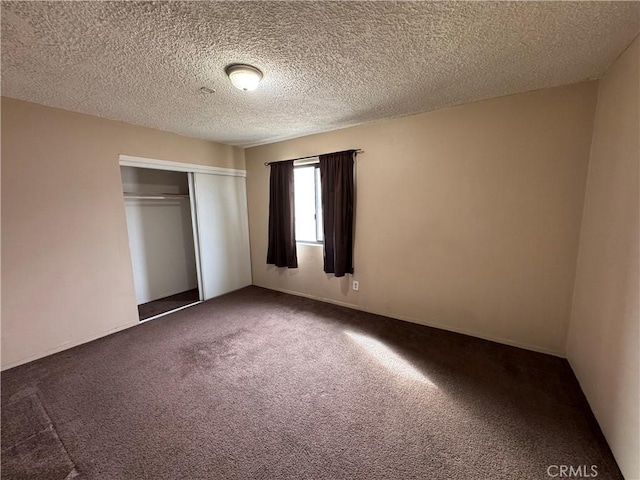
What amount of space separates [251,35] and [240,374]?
241 centimetres

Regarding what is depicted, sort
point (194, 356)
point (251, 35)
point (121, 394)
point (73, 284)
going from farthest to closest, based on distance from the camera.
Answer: point (73, 284), point (194, 356), point (121, 394), point (251, 35)

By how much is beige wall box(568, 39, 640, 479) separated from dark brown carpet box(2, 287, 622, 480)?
21 cm

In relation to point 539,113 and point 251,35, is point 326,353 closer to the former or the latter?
point 251,35

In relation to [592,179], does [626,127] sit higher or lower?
higher

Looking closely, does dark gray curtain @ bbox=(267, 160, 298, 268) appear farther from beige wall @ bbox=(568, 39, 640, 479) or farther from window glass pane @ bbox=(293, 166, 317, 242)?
beige wall @ bbox=(568, 39, 640, 479)

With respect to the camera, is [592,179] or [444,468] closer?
[444,468]

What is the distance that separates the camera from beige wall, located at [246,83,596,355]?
7.21 ft

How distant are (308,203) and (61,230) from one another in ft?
9.05

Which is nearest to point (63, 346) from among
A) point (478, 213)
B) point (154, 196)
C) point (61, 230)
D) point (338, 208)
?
point (61, 230)

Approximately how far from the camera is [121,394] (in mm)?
1957

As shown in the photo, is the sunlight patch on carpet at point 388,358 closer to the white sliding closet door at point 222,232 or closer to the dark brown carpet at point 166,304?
the white sliding closet door at point 222,232

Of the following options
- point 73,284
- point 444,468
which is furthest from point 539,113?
point 73,284

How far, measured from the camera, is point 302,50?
1.63 meters

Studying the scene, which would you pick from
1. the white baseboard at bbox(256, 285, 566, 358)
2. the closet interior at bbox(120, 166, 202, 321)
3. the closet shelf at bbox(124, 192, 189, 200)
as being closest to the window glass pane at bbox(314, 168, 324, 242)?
the white baseboard at bbox(256, 285, 566, 358)
